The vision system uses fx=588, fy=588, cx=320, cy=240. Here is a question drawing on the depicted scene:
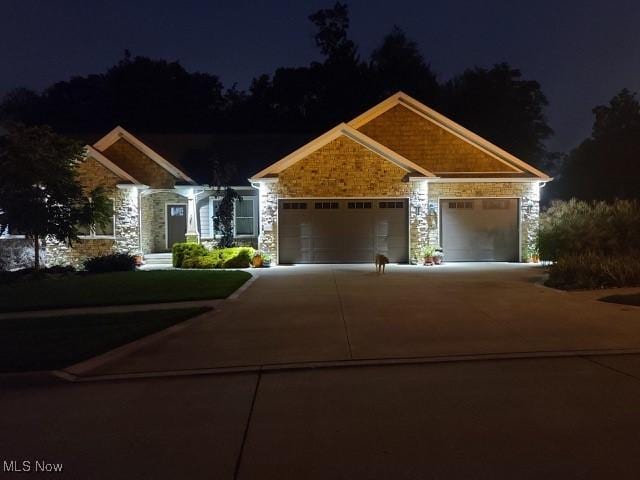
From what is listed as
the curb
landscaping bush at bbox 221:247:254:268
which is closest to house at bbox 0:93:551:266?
landscaping bush at bbox 221:247:254:268

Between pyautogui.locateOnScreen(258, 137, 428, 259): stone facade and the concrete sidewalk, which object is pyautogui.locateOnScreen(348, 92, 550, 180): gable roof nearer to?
pyautogui.locateOnScreen(258, 137, 428, 259): stone facade

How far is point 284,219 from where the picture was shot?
72.4 feet

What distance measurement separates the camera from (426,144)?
23.5m

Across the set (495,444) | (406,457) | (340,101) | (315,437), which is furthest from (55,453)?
(340,101)

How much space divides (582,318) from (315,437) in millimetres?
7086

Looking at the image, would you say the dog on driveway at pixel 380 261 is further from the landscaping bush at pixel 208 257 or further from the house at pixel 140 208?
the house at pixel 140 208

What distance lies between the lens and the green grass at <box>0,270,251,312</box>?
13.1m

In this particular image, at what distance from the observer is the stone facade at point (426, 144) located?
23.0 metres

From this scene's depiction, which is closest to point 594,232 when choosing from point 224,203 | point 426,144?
point 426,144

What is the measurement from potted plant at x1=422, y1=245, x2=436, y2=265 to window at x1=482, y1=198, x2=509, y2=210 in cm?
291

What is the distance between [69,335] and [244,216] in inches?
612

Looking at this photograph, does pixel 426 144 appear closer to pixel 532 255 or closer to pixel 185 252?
pixel 532 255

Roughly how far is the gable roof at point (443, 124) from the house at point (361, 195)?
0.04 m

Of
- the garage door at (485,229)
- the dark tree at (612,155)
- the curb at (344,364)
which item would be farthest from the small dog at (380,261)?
the dark tree at (612,155)
